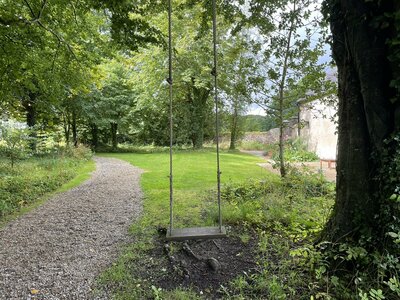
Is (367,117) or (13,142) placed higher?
(367,117)

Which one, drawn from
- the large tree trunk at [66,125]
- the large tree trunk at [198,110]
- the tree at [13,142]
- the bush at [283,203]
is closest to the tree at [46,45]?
the tree at [13,142]

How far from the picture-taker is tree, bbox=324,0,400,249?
205 cm

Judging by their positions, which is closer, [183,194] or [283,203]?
[283,203]

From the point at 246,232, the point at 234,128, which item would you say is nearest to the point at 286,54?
the point at 246,232

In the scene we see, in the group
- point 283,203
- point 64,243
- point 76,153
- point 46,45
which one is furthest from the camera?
point 76,153

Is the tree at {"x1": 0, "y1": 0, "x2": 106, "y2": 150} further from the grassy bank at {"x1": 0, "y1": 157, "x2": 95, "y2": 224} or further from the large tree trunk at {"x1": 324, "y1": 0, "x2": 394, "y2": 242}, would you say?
the large tree trunk at {"x1": 324, "y1": 0, "x2": 394, "y2": 242}

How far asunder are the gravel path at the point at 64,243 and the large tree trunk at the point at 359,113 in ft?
7.99

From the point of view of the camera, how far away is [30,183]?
236 inches

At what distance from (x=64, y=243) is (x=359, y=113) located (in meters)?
3.63

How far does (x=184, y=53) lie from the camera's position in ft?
44.3

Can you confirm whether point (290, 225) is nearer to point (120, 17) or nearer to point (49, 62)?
point (120, 17)

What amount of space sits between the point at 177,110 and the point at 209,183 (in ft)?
36.4

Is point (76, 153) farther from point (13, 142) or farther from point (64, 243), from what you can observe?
point (64, 243)

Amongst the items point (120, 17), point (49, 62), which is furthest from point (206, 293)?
point (49, 62)
